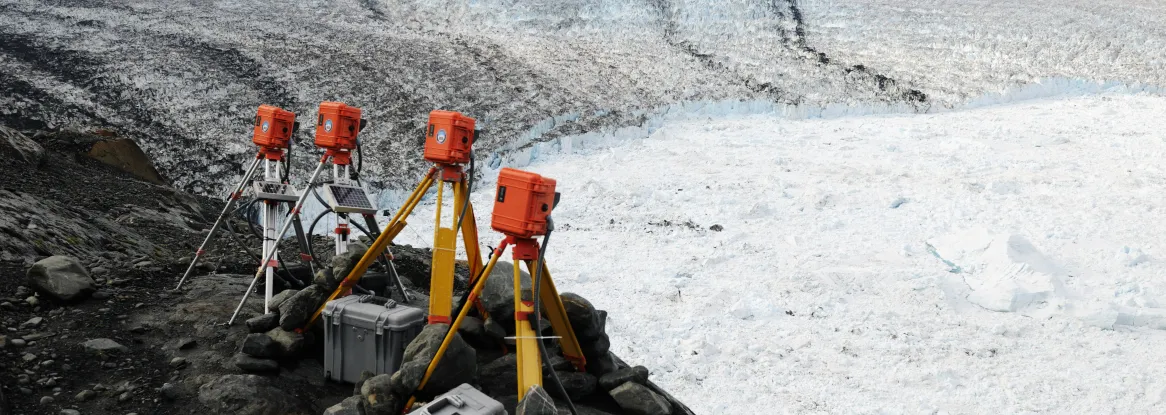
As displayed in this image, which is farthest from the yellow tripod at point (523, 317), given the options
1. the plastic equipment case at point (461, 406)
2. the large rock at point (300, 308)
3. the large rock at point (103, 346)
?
the large rock at point (103, 346)

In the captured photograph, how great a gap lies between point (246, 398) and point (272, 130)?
2324mm

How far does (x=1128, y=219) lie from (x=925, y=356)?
5.66 metres

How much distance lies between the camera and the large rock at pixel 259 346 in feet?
14.0

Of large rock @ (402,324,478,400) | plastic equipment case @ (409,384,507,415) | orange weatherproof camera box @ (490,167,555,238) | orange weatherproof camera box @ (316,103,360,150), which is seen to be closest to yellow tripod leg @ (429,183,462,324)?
large rock @ (402,324,478,400)

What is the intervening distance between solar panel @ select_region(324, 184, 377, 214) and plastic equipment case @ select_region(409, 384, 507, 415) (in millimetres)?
1830

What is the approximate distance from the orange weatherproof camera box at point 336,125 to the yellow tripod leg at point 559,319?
1.94m

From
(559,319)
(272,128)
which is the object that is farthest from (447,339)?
(272,128)

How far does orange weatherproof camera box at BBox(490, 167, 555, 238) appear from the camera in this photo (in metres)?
3.49

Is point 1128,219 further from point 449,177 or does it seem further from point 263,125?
point 263,125

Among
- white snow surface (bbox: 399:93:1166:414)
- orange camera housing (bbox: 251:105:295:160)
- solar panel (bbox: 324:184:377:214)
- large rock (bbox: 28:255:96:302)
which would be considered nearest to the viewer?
solar panel (bbox: 324:184:377:214)

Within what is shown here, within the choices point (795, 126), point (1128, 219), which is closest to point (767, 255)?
point (1128, 219)

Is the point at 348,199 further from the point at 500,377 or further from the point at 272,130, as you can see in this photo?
the point at 500,377

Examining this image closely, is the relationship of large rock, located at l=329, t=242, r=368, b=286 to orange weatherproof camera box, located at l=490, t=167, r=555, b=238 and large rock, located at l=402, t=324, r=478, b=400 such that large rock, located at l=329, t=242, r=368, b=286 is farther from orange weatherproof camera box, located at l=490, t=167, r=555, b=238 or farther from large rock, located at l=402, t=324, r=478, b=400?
orange weatherproof camera box, located at l=490, t=167, r=555, b=238

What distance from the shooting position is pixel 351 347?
418cm
